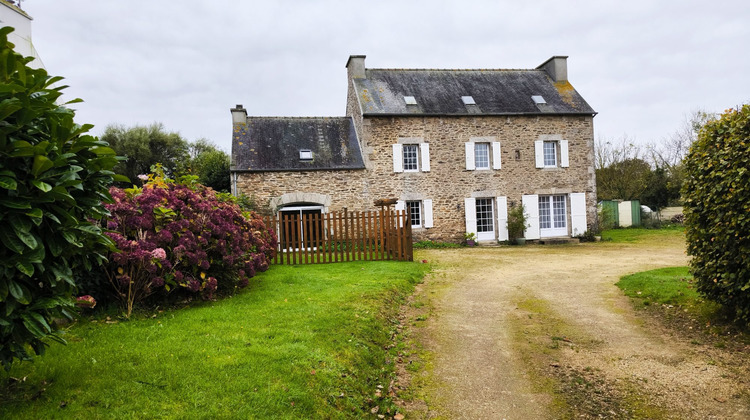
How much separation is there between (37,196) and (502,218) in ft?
58.3

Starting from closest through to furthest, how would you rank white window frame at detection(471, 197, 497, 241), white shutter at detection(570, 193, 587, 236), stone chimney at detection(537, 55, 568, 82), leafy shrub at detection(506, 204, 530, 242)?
1. leafy shrub at detection(506, 204, 530, 242)
2. white window frame at detection(471, 197, 497, 241)
3. white shutter at detection(570, 193, 587, 236)
4. stone chimney at detection(537, 55, 568, 82)

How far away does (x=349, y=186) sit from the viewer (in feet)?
58.8

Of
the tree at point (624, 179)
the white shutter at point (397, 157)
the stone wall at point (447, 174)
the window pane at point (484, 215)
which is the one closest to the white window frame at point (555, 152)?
the stone wall at point (447, 174)

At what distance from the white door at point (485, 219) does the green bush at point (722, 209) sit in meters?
12.7

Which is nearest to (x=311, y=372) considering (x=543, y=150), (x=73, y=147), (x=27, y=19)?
(x=73, y=147)

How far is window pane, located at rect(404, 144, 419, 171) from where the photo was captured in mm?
18734

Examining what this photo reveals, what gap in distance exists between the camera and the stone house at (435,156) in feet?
58.2

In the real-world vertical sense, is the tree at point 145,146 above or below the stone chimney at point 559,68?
below

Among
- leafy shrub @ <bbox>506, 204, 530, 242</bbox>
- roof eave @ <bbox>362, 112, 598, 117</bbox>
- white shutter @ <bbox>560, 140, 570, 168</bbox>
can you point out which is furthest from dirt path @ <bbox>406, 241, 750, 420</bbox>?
white shutter @ <bbox>560, 140, 570, 168</bbox>

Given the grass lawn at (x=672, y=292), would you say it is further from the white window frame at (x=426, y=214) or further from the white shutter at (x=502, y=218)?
the white window frame at (x=426, y=214)

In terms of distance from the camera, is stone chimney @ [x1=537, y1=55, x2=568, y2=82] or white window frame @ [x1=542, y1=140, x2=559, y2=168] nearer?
white window frame @ [x1=542, y1=140, x2=559, y2=168]

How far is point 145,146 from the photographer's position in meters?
29.6

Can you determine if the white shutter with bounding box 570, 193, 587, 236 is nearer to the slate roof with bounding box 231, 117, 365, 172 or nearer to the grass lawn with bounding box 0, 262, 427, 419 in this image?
the slate roof with bounding box 231, 117, 365, 172

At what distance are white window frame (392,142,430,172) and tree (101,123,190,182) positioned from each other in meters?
16.9
